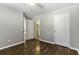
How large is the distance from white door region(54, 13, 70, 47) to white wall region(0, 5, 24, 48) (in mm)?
881

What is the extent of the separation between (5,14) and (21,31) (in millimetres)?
521

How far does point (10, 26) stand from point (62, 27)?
4.07 ft

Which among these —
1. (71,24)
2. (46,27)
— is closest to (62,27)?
(71,24)

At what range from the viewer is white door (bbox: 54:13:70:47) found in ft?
6.09

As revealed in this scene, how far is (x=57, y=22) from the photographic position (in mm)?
1883

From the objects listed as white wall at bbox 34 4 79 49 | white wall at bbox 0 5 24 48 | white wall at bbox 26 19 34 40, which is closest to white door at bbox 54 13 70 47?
white wall at bbox 34 4 79 49

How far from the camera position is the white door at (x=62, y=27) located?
6.09 ft

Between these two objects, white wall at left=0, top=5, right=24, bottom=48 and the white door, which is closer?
white wall at left=0, top=5, right=24, bottom=48

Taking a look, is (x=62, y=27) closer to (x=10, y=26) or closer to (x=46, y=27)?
(x=46, y=27)

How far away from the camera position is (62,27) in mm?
1909

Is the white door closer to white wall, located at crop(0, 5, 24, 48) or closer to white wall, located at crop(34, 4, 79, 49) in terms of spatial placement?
white wall, located at crop(34, 4, 79, 49)

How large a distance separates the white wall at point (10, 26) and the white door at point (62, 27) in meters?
0.88

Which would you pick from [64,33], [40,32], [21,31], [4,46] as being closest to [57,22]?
[64,33]

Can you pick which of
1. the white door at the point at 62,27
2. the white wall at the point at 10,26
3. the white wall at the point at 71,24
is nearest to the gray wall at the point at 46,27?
the white wall at the point at 71,24
